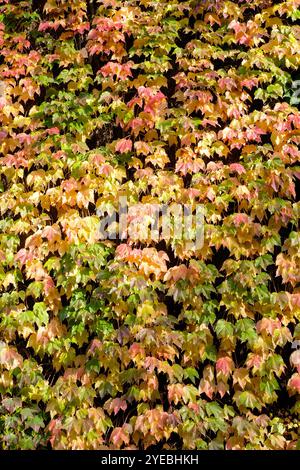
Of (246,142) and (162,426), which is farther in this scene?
(246,142)

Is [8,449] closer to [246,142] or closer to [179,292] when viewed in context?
[179,292]

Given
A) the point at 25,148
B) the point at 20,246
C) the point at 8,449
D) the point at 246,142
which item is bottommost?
the point at 8,449

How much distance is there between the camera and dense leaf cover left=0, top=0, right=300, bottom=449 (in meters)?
3.40

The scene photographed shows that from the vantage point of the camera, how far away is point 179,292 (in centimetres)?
345

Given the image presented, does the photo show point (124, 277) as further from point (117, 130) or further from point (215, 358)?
point (117, 130)

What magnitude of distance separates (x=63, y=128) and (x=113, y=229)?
0.88 m

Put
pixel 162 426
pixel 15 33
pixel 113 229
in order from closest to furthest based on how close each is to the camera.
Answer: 1. pixel 162 426
2. pixel 113 229
3. pixel 15 33

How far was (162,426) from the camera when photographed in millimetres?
3338

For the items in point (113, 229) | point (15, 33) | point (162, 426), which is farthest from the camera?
point (15, 33)

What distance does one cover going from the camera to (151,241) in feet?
11.7

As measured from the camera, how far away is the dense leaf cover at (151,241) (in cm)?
340

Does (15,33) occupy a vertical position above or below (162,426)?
above
